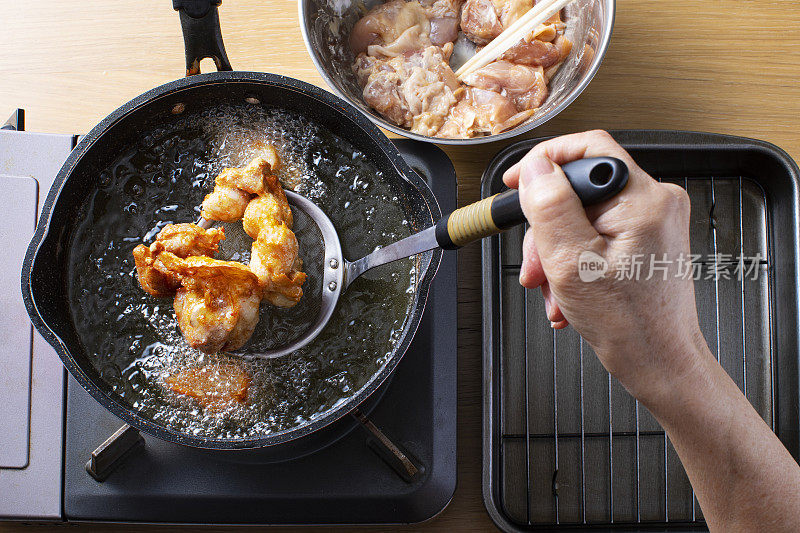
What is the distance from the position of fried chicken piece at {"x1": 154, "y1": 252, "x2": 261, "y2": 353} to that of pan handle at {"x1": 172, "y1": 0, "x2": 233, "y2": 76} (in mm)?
252

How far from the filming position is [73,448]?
0.82 meters

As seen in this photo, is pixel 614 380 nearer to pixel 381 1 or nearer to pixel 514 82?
pixel 514 82

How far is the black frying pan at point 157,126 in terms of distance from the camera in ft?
2.12

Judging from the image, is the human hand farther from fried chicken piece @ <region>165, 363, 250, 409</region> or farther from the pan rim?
fried chicken piece @ <region>165, 363, 250, 409</region>

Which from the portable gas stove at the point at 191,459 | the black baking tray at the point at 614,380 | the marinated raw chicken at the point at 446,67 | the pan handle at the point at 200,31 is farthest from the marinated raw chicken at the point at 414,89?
the portable gas stove at the point at 191,459

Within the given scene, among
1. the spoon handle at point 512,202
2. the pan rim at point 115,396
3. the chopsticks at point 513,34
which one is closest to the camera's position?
the spoon handle at point 512,202

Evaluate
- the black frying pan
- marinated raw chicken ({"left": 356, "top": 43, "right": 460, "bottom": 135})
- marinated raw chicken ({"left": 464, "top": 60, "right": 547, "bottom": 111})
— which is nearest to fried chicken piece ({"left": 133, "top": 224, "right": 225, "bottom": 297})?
the black frying pan

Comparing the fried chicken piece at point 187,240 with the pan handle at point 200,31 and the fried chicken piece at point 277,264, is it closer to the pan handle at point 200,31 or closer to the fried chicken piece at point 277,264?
the fried chicken piece at point 277,264

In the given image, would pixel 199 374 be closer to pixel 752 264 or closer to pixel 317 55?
pixel 317 55

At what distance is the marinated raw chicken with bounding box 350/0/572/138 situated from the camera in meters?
0.89

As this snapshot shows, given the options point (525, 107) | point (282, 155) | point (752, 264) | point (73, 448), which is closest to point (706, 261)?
point (752, 264)

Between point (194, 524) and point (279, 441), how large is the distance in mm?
289

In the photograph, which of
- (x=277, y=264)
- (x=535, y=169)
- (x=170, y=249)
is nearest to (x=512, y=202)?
(x=535, y=169)

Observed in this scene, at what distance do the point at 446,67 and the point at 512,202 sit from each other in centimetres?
47
